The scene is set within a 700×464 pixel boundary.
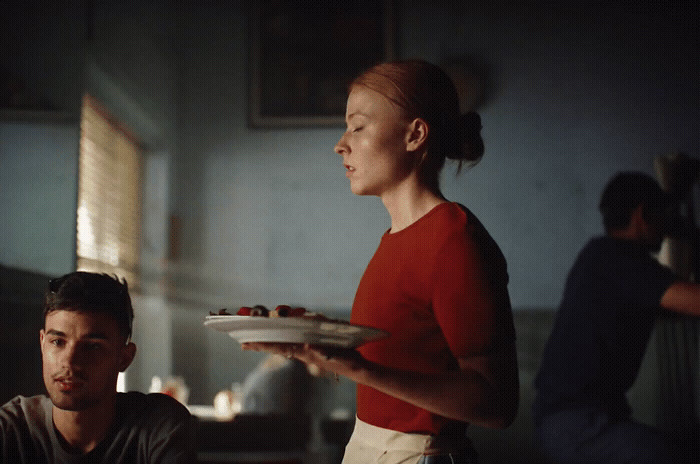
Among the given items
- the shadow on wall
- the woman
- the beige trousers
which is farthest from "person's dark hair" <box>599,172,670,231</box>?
the shadow on wall

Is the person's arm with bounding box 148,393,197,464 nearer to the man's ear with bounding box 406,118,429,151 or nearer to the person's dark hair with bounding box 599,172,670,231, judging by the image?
the man's ear with bounding box 406,118,429,151

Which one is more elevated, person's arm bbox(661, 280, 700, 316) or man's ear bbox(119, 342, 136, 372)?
person's arm bbox(661, 280, 700, 316)

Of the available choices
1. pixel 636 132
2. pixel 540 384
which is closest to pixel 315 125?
pixel 636 132

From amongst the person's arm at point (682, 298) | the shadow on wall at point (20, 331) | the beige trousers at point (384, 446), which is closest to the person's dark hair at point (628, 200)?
the person's arm at point (682, 298)

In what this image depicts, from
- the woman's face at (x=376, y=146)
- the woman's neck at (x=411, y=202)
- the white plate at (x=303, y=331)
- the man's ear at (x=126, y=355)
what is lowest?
the man's ear at (x=126, y=355)

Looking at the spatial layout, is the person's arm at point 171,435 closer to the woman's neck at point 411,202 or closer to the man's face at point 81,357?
the man's face at point 81,357

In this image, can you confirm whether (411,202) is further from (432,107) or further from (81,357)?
(81,357)

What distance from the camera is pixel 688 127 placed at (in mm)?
4020

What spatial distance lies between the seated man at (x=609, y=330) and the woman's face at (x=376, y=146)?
100 cm

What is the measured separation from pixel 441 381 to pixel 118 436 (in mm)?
679

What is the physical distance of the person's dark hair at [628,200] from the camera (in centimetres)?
184

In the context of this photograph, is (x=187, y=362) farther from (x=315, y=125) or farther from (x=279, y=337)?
(x=279, y=337)

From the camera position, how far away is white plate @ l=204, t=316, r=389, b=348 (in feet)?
2.62

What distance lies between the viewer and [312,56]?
424cm
